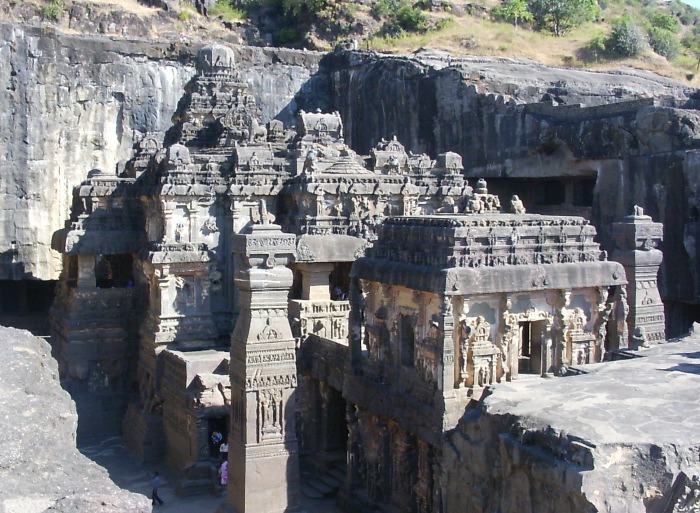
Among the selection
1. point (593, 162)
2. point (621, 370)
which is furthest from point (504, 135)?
point (621, 370)

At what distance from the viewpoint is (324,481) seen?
14703 millimetres

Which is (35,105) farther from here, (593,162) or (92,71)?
Answer: (593,162)

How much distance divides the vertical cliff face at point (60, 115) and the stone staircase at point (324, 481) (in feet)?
45.5

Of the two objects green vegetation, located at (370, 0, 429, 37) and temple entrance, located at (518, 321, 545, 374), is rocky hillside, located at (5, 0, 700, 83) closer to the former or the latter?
green vegetation, located at (370, 0, 429, 37)

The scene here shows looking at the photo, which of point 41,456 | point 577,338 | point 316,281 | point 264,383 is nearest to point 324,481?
point 264,383

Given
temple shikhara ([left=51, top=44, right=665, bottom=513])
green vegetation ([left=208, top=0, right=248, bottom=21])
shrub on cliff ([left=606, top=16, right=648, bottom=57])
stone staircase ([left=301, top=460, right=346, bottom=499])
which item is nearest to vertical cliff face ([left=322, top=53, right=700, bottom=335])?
temple shikhara ([left=51, top=44, right=665, bottom=513])

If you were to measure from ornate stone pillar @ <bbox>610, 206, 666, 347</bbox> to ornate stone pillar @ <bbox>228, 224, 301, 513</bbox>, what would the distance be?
5.96 meters

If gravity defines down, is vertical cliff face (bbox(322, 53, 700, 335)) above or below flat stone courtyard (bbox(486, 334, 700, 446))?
above

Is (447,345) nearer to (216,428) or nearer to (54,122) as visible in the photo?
(216,428)

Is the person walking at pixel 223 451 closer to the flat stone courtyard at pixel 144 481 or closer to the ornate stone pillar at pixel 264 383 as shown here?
the flat stone courtyard at pixel 144 481

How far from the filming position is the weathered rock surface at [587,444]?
802 centimetres

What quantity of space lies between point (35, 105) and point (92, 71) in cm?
218

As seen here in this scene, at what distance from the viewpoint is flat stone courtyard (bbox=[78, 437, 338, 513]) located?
14180 millimetres

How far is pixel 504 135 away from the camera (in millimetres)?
24938
